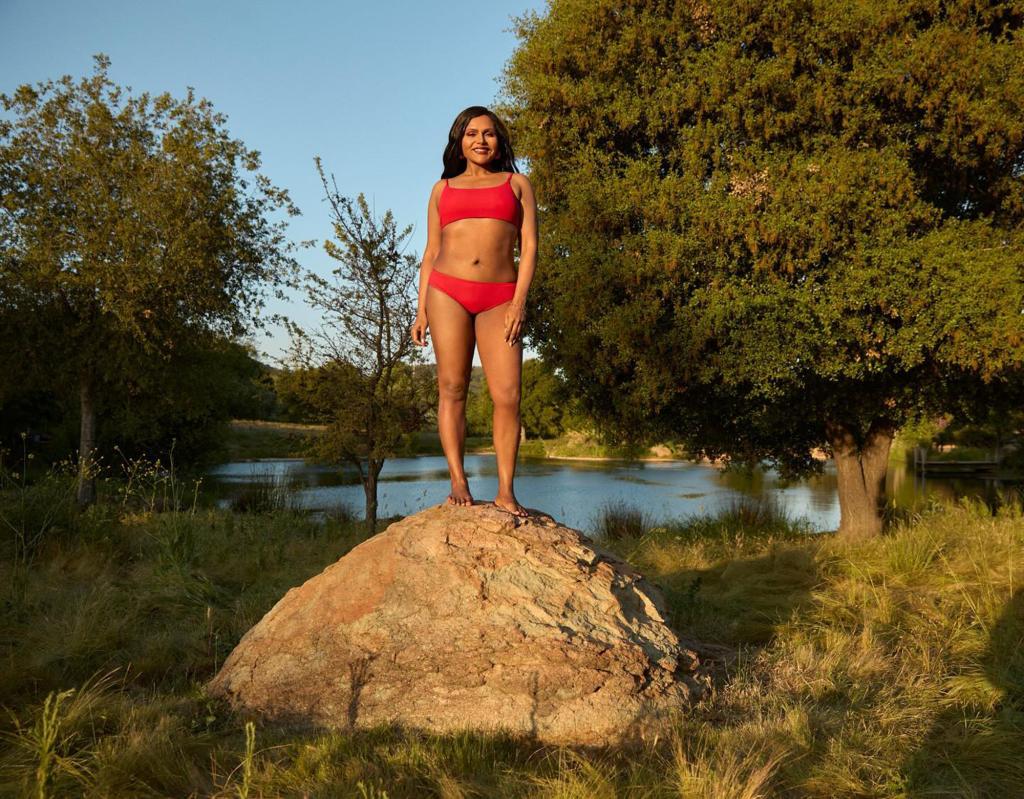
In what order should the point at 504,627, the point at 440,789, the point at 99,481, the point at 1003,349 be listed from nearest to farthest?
1. the point at 440,789
2. the point at 504,627
3. the point at 1003,349
4. the point at 99,481

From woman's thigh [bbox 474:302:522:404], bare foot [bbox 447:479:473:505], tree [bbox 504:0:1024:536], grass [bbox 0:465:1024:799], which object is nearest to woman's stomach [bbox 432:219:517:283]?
woman's thigh [bbox 474:302:522:404]

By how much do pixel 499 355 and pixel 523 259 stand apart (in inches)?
24.3

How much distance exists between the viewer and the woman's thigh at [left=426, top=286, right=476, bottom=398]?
455 centimetres

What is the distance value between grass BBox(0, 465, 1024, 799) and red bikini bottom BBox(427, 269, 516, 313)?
2.42 m

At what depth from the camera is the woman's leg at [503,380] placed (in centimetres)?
452

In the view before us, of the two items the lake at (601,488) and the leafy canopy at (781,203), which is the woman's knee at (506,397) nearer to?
the leafy canopy at (781,203)

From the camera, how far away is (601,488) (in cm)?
2472

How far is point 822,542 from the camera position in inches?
361

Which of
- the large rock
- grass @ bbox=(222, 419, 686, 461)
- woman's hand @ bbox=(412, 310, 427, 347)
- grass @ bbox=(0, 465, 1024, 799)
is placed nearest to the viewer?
grass @ bbox=(0, 465, 1024, 799)

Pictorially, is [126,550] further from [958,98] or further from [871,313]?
[958,98]

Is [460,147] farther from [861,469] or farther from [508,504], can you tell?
[861,469]

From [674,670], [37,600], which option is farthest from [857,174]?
[37,600]

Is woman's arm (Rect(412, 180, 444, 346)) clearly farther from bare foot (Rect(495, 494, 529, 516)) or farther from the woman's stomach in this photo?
bare foot (Rect(495, 494, 529, 516))

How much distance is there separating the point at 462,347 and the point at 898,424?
26.9ft
